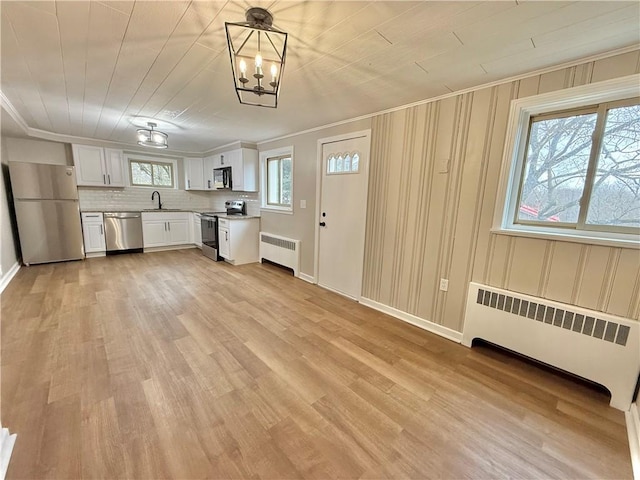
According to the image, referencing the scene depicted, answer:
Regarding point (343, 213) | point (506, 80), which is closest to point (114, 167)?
point (343, 213)

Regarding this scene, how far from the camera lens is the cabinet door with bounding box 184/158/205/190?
19.3ft

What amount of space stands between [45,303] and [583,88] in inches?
205

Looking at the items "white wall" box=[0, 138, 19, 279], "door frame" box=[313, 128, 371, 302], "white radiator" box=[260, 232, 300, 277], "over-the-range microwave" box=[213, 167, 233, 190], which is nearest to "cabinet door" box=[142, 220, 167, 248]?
"over-the-range microwave" box=[213, 167, 233, 190]

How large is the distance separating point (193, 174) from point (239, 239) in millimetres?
2504

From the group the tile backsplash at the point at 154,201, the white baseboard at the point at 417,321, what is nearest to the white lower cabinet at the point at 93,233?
the tile backsplash at the point at 154,201

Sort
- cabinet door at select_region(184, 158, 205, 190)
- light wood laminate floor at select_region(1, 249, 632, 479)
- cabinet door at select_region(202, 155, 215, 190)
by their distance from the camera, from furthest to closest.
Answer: cabinet door at select_region(184, 158, 205, 190), cabinet door at select_region(202, 155, 215, 190), light wood laminate floor at select_region(1, 249, 632, 479)

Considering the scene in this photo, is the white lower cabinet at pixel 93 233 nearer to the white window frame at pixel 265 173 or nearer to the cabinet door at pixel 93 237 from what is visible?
the cabinet door at pixel 93 237

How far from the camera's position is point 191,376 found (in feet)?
5.97

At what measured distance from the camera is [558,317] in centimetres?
184

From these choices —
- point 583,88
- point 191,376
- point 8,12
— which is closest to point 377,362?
point 191,376

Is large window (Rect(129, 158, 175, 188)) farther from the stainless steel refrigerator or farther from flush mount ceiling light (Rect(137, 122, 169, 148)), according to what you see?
flush mount ceiling light (Rect(137, 122, 169, 148))

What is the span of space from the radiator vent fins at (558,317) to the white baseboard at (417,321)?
428 mm

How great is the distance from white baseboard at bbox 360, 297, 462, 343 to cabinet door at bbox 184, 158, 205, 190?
483cm

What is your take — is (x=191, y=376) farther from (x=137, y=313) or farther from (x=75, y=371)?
(x=137, y=313)
